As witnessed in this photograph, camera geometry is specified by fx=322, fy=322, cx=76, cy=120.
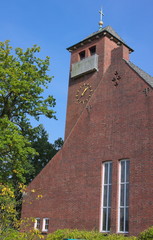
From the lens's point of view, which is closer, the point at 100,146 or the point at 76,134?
the point at 100,146

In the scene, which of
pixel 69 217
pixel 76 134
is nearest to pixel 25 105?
pixel 76 134

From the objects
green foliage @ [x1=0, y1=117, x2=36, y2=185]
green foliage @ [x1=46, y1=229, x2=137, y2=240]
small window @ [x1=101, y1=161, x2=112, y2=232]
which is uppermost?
green foliage @ [x1=0, y1=117, x2=36, y2=185]

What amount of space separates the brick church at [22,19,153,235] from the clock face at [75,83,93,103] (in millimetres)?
3736

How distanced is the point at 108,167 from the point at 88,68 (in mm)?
9854

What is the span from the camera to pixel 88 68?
86.0 feet

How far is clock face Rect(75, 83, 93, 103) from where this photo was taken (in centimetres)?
2566

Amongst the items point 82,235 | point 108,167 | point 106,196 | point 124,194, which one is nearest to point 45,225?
point 82,235

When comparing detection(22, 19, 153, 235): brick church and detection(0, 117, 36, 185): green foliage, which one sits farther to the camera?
detection(0, 117, 36, 185): green foliage

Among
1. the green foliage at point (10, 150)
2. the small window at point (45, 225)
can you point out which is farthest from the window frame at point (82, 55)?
the small window at point (45, 225)

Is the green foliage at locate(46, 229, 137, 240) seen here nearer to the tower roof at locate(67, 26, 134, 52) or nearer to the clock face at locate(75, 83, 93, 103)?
the clock face at locate(75, 83, 93, 103)

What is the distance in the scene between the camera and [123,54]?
2133cm

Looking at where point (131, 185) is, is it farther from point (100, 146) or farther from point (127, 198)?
point (100, 146)

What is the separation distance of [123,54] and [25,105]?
27.1 ft

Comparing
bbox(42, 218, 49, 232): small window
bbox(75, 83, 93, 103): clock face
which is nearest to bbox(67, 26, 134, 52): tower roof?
bbox(75, 83, 93, 103): clock face
